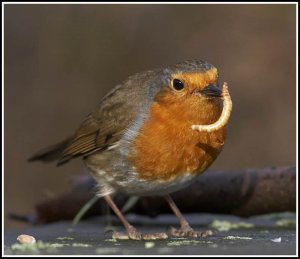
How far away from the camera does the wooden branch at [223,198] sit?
15.2 feet

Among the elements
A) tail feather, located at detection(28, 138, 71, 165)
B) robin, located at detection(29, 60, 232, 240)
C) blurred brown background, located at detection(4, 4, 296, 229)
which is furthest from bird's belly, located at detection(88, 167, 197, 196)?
blurred brown background, located at detection(4, 4, 296, 229)

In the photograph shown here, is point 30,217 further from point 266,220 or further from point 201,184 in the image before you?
point 266,220

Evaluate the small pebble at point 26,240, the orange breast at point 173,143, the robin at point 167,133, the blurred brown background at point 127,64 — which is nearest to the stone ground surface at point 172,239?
the small pebble at point 26,240

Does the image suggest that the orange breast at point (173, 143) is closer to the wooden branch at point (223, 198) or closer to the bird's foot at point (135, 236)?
the bird's foot at point (135, 236)

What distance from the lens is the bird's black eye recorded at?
4285mm

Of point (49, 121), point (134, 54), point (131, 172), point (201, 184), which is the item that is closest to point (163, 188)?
point (131, 172)

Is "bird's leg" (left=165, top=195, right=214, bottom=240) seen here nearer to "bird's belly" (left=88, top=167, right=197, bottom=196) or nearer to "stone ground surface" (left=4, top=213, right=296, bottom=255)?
"stone ground surface" (left=4, top=213, right=296, bottom=255)

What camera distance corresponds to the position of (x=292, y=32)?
34.6 feet

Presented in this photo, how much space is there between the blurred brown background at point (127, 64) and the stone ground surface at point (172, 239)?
4081 mm

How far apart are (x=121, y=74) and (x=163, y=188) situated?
582cm

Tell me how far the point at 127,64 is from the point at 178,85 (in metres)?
5.99

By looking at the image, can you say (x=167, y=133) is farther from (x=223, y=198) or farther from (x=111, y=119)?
(x=223, y=198)

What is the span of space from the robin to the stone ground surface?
9.4 inches

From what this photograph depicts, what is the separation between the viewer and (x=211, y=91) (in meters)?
4.16
